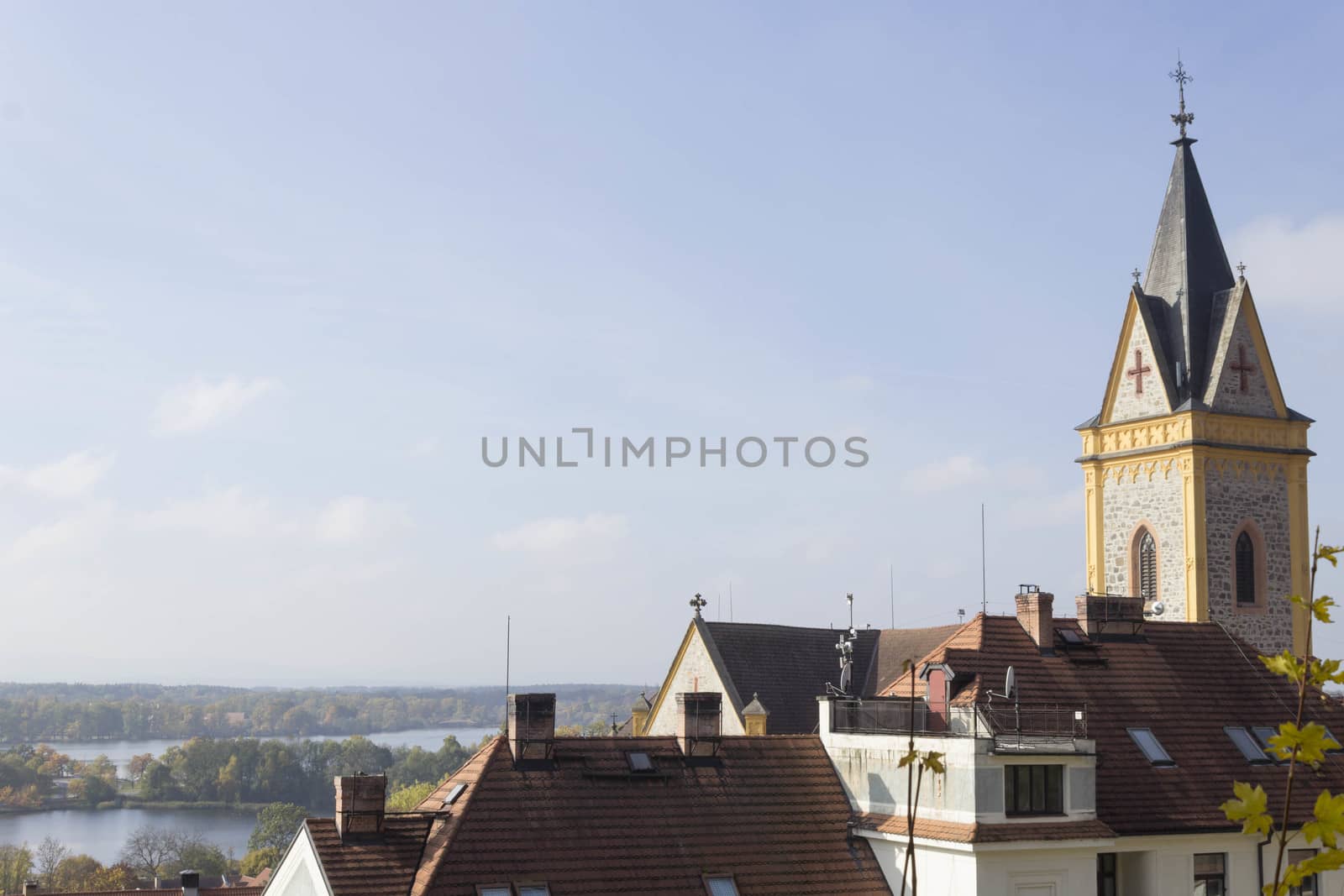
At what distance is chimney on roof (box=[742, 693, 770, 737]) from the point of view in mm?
43750

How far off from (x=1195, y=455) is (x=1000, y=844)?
2381 cm

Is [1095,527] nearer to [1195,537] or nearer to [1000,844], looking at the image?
[1195,537]

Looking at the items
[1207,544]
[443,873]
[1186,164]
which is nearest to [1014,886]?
[443,873]

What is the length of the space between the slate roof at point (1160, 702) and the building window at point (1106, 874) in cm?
92

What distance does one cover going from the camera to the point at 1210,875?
31.5 metres

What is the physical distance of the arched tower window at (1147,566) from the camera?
50062mm

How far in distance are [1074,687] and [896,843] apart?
6421mm

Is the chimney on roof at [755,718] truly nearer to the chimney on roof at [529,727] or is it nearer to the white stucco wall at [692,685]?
the white stucco wall at [692,685]

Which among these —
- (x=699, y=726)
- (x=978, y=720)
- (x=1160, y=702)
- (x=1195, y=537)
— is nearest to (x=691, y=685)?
(x=699, y=726)

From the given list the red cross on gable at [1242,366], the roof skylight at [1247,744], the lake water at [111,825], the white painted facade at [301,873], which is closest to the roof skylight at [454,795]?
the white painted facade at [301,873]

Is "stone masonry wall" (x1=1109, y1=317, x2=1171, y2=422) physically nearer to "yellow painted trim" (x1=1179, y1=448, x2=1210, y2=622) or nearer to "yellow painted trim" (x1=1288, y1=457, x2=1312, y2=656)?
"yellow painted trim" (x1=1179, y1=448, x2=1210, y2=622)

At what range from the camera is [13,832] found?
156375 mm

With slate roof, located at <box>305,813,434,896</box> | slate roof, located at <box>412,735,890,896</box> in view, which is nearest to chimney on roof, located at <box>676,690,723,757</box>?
slate roof, located at <box>412,735,890,896</box>

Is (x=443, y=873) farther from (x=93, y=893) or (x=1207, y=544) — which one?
(x=1207, y=544)
